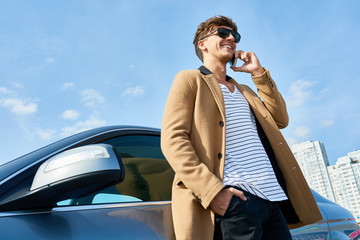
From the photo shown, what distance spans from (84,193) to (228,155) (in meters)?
0.81

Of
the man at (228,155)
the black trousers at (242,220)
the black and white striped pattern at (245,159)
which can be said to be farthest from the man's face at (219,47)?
the black trousers at (242,220)

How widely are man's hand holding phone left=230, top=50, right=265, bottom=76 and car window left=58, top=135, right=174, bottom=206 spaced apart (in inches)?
29.1

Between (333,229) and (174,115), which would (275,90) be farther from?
(333,229)

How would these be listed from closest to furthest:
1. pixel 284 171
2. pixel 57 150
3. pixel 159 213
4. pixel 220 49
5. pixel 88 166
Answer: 1. pixel 88 166
2. pixel 57 150
3. pixel 159 213
4. pixel 284 171
5. pixel 220 49

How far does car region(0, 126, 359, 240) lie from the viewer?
938 mm

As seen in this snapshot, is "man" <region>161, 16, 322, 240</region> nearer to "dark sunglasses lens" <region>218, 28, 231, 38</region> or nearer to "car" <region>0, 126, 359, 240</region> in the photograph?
"dark sunglasses lens" <region>218, 28, 231, 38</region>

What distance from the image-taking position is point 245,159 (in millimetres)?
1614

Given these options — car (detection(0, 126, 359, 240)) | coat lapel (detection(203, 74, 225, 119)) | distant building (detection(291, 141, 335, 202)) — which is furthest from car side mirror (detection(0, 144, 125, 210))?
distant building (detection(291, 141, 335, 202))

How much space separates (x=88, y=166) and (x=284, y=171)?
1295 mm

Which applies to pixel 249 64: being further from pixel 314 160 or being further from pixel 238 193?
pixel 314 160

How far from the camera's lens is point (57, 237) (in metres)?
1.00

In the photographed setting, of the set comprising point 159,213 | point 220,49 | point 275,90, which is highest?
point 220,49

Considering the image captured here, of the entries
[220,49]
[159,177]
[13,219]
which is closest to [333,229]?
[159,177]

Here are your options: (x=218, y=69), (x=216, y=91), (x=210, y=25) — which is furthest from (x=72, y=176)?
(x=210, y=25)
